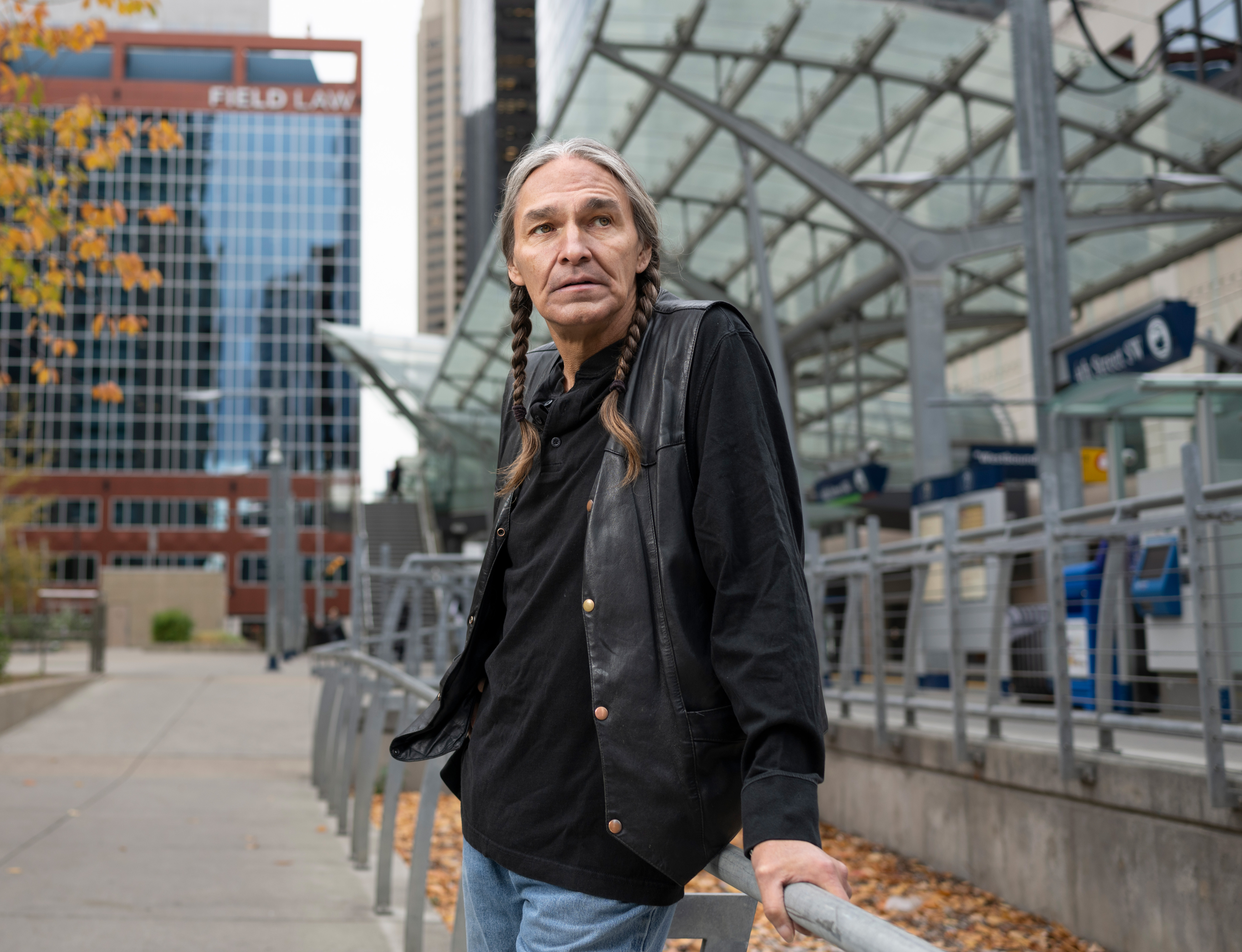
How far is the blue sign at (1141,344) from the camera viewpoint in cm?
900

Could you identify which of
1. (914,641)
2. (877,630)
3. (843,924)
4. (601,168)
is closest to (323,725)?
(877,630)

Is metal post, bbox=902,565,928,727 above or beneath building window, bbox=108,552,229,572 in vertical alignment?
beneath

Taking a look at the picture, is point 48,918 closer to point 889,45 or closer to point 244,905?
point 244,905

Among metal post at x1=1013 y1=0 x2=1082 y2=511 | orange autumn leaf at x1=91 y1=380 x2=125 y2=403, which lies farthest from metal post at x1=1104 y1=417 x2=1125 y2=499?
orange autumn leaf at x1=91 y1=380 x2=125 y2=403

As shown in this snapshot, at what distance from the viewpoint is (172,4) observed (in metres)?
99.0

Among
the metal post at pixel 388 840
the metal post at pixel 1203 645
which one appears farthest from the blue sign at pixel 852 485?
the metal post at pixel 388 840

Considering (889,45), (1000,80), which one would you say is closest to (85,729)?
(889,45)

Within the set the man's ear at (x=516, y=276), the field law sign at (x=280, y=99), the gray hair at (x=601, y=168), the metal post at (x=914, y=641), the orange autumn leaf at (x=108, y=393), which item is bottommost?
the metal post at (x=914, y=641)

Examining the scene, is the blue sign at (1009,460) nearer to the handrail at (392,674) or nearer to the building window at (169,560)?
the handrail at (392,674)

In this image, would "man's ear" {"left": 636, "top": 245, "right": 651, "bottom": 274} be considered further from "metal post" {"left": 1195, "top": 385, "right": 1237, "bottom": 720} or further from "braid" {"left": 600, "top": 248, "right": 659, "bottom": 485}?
"metal post" {"left": 1195, "top": 385, "right": 1237, "bottom": 720}

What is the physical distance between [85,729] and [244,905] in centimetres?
932

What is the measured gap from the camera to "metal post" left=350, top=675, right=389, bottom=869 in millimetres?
6559

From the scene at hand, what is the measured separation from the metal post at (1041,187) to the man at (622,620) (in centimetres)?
966

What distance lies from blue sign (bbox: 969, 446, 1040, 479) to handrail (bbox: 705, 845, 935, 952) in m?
15.6
